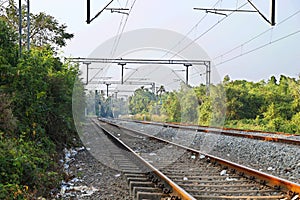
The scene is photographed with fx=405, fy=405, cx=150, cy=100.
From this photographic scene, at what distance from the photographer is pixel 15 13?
24328 mm

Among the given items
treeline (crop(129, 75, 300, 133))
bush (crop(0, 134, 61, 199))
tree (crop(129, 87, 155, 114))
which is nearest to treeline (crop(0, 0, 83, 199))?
bush (crop(0, 134, 61, 199))

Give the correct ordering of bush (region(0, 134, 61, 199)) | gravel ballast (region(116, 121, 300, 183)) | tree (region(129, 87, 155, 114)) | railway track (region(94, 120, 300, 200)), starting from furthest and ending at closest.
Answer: tree (region(129, 87, 155, 114)) → gravel ballast (region(116, 121, 300, 183)) → railway track (region(94, 120, 300, 200)) → bush (region(0, 134, 61, 199))

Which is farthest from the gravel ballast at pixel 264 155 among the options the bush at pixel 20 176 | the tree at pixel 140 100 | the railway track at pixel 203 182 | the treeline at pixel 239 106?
the tree at pixel 140 100

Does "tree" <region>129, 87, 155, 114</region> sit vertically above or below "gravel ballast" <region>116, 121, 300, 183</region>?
above

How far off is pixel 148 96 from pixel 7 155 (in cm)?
9890

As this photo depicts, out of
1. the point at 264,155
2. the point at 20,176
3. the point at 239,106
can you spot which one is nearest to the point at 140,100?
the point at 239,106

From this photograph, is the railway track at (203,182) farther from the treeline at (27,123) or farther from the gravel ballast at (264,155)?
the treeline at (27,123)

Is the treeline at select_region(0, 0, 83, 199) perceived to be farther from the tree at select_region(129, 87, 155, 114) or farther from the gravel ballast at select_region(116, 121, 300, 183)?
the tree at select_region(129, 87, 155, 114)

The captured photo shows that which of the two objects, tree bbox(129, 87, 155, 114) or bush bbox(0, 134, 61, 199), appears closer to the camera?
bush bbox(0, 134, 61, 199)

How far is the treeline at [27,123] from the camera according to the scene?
6.71 metres

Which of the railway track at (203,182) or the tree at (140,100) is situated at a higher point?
the tree at (140,100)

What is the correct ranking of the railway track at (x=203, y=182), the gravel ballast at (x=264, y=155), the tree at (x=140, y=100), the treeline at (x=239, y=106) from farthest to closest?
the tree at (x=140, y=100), the treeline at (x=239, y=106), the gravel ballast at (x=264, y=155), the railway track at (x=203, y=182)

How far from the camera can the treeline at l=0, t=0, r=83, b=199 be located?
6.71 meters

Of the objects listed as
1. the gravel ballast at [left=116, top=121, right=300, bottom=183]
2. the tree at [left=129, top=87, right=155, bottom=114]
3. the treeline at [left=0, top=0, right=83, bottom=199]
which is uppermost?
the tree at [left=129, top=87, right=155, bottom=114]
